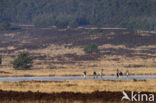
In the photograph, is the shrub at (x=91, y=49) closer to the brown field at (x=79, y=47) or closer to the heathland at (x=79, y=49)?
the heathland at (x=79, y=49)

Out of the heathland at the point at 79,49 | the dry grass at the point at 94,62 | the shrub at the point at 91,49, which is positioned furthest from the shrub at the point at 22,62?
the shrub at the point at 91,49

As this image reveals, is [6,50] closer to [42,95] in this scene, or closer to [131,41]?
[131,41]

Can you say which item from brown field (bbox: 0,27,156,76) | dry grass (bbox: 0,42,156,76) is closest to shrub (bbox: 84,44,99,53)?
brown field (bbox: 0,27,156,76)

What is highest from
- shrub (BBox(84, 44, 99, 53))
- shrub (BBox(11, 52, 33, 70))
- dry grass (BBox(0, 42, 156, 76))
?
shrub (BBox(11, 52, 33, 70))

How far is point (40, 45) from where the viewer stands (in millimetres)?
146375

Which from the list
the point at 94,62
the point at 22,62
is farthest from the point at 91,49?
the point at 22,62

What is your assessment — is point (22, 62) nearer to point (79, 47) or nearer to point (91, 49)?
point (91, 49)

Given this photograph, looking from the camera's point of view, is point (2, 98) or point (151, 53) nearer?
point (2, 98)

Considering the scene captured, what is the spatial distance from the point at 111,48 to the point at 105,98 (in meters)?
106

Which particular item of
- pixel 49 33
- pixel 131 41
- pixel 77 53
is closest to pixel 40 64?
pixel 77 53

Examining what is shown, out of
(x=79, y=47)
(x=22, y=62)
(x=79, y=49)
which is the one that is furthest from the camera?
(x=79, y=47)

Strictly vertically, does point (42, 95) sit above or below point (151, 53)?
above

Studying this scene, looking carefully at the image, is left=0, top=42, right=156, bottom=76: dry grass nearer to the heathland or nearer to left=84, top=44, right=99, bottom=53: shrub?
the heathland

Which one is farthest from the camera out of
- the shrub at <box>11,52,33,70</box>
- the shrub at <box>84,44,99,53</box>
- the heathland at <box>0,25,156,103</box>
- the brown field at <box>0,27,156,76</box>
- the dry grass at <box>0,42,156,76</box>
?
the shrub at <box>84,44,99,53</box>
